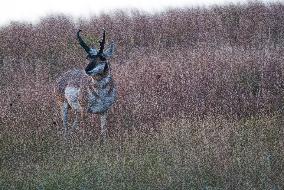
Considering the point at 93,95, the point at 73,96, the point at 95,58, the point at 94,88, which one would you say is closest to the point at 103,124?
the point at 93,95

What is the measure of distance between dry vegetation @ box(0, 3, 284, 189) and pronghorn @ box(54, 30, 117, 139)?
1.40ft

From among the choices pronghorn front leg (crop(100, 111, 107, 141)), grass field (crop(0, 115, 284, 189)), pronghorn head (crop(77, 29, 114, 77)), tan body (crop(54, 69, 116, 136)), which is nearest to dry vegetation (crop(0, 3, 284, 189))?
grass field (crop(0, 115, 284, 189))

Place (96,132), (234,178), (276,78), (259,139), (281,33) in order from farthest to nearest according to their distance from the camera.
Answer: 1. (281,33)
2. (276,78)
3. (96,132)
4. (259,139)
5. (234,178)

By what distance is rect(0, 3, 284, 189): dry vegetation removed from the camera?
6551mm

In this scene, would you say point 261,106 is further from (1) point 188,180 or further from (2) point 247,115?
(1) point 188,180

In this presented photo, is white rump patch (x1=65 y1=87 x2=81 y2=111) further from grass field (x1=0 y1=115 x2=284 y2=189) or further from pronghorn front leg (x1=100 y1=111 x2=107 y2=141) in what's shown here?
grass field (x1=0 y1=115 x2=284 y2=189)

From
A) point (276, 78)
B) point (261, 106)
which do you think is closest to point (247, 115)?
point (261, 106)

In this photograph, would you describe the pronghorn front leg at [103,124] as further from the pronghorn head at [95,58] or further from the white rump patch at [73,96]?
the pronghorn head at [95,58]

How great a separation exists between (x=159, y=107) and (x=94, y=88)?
1.45 meters

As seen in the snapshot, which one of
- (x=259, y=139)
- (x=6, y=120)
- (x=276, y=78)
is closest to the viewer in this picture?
(x=259, y=139)

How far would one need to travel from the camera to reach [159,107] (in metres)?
10.5

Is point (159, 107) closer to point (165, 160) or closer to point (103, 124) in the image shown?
point (103, 124)

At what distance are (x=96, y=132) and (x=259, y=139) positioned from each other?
3.39 m

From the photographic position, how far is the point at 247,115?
33.2 ft
